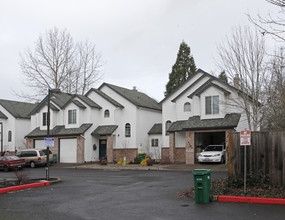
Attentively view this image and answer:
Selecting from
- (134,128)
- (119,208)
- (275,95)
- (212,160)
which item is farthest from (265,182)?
(134,128)

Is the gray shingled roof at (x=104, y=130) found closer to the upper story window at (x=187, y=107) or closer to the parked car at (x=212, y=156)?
the upper story window at (x=187, y=107)

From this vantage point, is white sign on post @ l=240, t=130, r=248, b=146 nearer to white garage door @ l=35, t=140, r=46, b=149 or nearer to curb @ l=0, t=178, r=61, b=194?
curb @ l=0, t=178, r=61, b=194

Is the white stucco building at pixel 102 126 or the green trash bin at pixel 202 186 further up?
the white stucco building at pixel 102 126

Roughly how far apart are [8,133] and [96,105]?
14.0 m

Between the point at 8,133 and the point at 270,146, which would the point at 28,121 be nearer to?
the point at 8,133

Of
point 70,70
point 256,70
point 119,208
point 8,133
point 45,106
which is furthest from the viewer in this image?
point 70,70

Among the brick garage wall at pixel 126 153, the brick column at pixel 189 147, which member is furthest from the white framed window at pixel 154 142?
the brick column at pixel 189 147

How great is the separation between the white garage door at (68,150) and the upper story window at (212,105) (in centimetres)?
1404

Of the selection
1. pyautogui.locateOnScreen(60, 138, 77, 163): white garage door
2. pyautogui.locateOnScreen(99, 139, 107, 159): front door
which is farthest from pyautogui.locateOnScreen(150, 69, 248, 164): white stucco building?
pyautogui.locateOnScreen(60, 138, 77, 163): white garage door

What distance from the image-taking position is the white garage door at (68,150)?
1423 inches

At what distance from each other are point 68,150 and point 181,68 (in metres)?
22.6

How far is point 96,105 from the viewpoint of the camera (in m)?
37.1

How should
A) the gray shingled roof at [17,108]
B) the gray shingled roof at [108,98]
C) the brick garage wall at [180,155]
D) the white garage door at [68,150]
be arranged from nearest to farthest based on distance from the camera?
the brick garage wall at [180,155] < the white garage door at [68,150] < the gray shingled roof at [108,98] < the gray shingled roof at [17,108]

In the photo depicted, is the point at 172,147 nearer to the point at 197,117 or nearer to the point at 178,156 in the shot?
the point at 178,156
